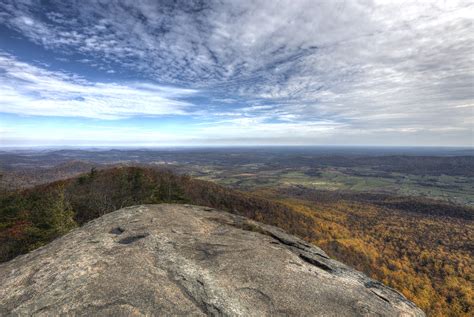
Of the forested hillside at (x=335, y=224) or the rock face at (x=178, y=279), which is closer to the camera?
the rock face at (x=178, y=279)

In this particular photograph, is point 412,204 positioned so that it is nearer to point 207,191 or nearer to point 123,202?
point 207,191

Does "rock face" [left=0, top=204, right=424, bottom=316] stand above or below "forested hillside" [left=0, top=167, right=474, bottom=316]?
above

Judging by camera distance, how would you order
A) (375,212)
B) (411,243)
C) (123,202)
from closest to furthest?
(123,202) → (411,243) → (375,212)

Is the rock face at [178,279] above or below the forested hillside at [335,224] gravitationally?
above

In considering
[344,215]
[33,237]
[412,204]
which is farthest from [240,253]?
[412,204]
